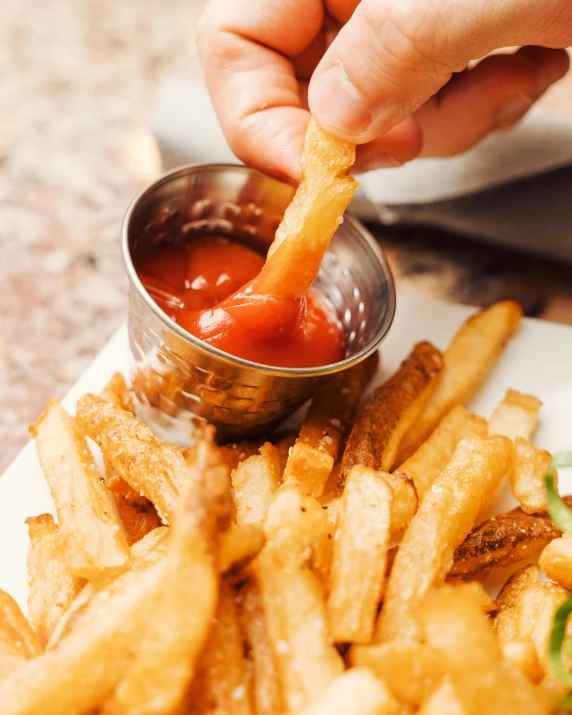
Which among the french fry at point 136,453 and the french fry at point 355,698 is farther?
the french fry at point 136,453

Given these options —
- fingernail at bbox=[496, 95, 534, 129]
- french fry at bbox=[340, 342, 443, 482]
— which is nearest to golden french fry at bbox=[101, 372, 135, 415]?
french fry at bbox=[340, 342, 443, 482]

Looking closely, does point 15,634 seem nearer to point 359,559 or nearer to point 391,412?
point 359,559

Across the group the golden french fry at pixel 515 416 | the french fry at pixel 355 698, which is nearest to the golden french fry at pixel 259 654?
the french fry at pixel 355 698

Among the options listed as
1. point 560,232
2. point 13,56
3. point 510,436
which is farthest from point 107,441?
point 13,56

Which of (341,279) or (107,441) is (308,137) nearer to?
(341,279)

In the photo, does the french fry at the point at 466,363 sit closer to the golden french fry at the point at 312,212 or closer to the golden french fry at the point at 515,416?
the golden french fry at the point at 515,416

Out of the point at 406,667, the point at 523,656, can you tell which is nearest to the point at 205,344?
the point at 406,667
